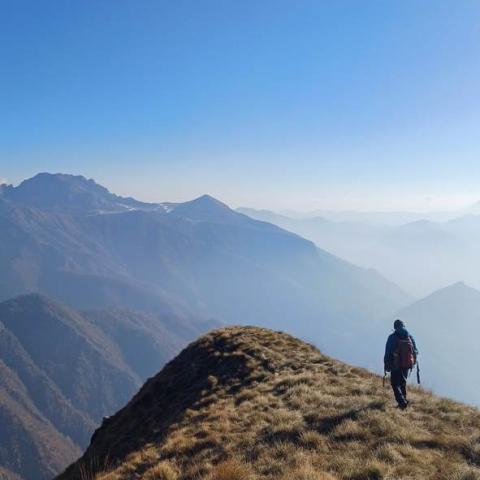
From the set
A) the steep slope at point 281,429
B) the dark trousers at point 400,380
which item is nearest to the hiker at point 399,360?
the dark trousers at point 400,380


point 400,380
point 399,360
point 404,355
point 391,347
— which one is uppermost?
point 391,347

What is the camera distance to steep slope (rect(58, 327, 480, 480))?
13.2 m

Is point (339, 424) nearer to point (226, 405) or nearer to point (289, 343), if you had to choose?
point (226, 405)

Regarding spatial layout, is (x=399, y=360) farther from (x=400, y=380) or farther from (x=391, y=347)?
(x=400, y=380)

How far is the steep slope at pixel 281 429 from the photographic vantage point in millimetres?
13180

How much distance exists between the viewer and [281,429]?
17078 mm

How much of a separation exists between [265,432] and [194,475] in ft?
13.5

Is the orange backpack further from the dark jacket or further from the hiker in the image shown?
the dark jacket

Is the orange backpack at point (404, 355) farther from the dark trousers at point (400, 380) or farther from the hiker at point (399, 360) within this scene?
the dark trousers at point (400, 380)

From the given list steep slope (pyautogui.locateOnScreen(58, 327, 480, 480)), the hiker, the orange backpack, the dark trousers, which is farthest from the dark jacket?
steep slope (pyautogui.locateOnScreen(58, 327, 480, 480))

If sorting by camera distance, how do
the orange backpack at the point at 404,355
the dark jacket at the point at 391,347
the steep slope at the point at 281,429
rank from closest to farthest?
the steep slope at the point at 281,429 → the orange backpack at the point at 404,355 → the dark jacket at the point at 391,347

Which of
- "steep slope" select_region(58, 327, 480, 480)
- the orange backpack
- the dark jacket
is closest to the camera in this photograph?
"steep slope" select_region(58, 327, 480, 480)

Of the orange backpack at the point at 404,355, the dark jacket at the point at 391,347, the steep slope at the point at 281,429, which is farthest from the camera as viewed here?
the dark jacket at the point at 391,347

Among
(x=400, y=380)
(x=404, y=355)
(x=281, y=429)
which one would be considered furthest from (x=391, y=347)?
(x=281, y=429)
